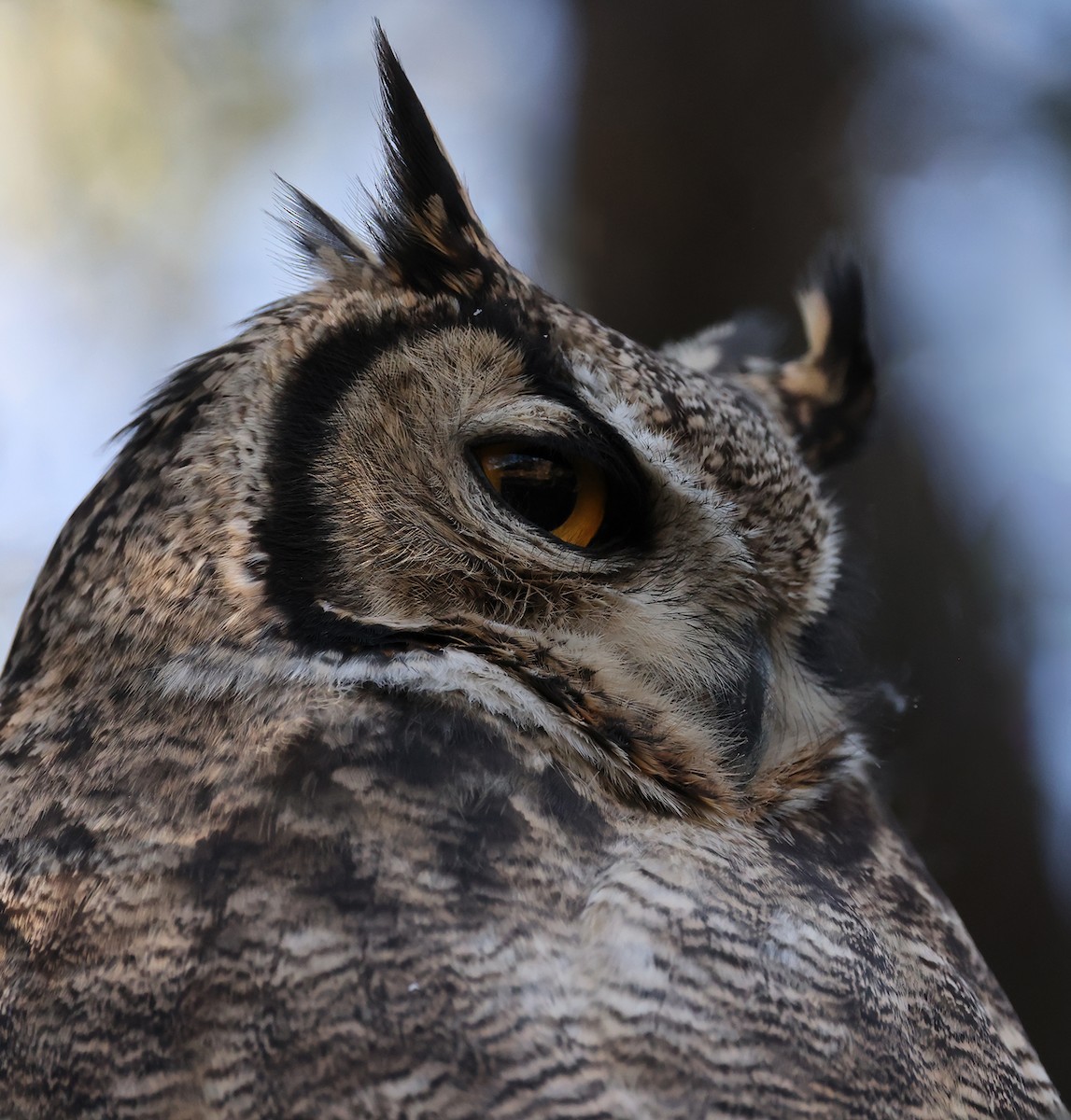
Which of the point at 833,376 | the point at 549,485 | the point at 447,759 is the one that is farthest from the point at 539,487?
the point at 833,376

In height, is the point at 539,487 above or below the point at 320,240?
below

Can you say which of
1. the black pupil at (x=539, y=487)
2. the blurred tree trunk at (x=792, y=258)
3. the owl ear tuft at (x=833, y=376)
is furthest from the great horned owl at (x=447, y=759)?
the blurred tree trunk at (x=792, y=258)

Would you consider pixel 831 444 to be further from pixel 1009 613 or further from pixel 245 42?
pixel 245 42

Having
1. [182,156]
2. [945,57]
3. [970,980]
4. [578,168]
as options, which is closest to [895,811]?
[970,980]

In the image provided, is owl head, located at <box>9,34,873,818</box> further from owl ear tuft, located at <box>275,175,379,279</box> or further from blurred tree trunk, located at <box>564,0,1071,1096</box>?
blurred tree trunk, located at <box>564,0,1071,1096</box>

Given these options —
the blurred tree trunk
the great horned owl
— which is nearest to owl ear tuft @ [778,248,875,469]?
the blurred tree trunk

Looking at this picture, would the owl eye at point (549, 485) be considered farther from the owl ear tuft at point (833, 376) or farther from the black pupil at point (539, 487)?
the owl ear tuft at point (833, 376)

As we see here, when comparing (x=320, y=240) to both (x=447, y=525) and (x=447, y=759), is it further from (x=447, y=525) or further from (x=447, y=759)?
(x=447, y=759)
